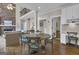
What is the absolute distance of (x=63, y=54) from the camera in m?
2.71

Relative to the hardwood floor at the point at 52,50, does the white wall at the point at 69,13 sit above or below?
above

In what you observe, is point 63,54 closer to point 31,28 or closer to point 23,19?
point 31,28

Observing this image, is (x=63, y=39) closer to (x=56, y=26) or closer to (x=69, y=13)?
(x=56, y=26)

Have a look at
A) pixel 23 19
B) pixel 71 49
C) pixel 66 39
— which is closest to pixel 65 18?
pixel 66 39

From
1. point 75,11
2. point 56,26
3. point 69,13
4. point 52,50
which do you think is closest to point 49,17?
point 56,26

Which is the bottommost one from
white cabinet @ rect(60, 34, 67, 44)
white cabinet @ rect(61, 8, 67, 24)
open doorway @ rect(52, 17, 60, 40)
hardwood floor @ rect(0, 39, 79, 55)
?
hardwood floor @ rect(0, 39, 79, 55)

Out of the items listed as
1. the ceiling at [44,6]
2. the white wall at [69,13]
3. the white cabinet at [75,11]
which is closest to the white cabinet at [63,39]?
the white wall at [69,13]

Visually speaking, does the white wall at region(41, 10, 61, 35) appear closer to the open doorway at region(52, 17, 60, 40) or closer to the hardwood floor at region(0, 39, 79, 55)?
the open doorway at region(52, 17, 60, 40)

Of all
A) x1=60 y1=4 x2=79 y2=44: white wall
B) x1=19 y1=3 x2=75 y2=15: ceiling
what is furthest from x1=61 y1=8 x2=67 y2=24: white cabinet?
x1=19 y1=3 x2=75 y2=15: ceiling

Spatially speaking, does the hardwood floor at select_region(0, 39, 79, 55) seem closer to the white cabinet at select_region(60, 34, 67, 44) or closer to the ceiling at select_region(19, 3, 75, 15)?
the white cabinet at select_region(60, 34, 67, 44)

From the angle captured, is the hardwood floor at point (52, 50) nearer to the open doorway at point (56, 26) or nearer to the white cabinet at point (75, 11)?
the open doorway at point (56, 26)

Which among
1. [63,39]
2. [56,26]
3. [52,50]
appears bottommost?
[52,50]

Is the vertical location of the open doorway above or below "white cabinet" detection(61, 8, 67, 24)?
below
